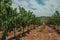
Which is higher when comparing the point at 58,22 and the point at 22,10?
the point at 22,10

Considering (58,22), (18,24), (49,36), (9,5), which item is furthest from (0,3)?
(58,22)

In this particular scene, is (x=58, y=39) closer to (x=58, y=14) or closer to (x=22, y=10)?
(x=22, y=10)

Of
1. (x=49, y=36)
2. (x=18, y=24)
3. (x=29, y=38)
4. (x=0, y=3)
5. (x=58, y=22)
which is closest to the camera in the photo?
(x=0, y=3)

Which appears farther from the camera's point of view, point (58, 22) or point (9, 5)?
point (58, 22)

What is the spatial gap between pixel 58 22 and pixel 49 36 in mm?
25151

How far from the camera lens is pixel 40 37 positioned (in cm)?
5438

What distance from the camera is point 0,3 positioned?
19.0 m

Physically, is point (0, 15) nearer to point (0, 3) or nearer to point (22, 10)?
point (0, 3)

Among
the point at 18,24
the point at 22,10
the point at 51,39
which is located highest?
the point at 22,10

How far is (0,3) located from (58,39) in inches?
1421

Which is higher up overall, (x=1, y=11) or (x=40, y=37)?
(x=1, y=11)

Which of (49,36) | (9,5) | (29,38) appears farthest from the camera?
(49,36)

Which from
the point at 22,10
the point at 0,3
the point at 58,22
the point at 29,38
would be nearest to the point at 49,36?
the point at 29,38

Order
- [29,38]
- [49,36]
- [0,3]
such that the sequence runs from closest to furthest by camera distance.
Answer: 1. [0,3]
2. [29,38]
3. [49,36]
